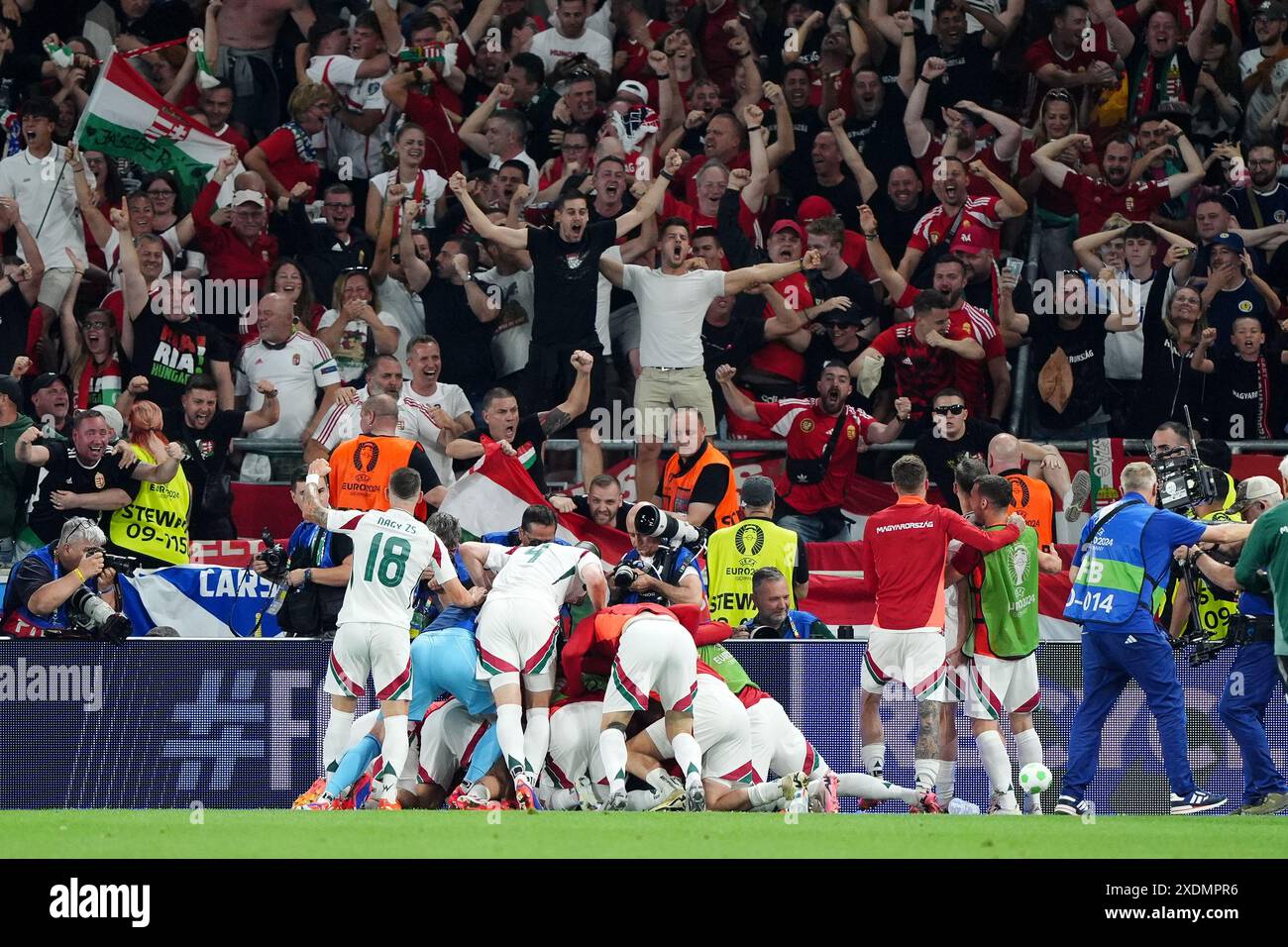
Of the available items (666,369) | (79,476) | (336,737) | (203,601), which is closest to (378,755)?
(336,737)

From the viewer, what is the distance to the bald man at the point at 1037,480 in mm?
12141

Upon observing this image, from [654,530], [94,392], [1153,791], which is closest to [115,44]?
[94,392]

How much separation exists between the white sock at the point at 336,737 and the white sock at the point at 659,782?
1766 mm

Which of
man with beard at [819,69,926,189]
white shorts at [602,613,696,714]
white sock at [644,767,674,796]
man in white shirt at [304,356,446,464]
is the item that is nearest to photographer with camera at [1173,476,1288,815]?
white shorts at [602,613,696,714]

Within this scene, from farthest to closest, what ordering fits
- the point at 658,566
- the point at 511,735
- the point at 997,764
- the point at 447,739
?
the point at 658,566 → the point at 997,764 → the point at 447,739 → the point at 511,735

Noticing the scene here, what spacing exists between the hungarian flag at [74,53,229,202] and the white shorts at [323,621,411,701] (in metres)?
7.85

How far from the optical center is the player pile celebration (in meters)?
10.3

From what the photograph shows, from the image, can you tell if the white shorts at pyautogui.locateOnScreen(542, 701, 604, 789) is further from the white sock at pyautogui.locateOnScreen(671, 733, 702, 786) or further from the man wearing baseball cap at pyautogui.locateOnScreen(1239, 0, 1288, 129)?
the man wearing baseball cap at pyautogui.locateOnScreen(1239, 0, 1288, 129)

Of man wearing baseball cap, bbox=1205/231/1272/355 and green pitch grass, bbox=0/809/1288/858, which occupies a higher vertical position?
man wearing baseball cap, bbox=1205/231/1272/355

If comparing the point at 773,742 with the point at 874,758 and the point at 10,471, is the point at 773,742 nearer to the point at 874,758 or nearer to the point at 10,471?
the point at 874,758

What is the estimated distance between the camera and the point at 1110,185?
639 inches

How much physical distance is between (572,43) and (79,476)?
283 inches

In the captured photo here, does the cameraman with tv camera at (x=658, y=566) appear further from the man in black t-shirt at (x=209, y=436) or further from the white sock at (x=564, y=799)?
the man in black t-shirt at (x=209, y=436)

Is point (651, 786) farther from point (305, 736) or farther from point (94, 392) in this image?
point (94, 392)
